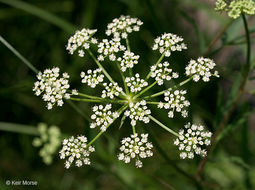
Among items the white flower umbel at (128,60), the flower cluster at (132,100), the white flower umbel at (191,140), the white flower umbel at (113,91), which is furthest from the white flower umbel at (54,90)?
the white flower umbel at (191,140)

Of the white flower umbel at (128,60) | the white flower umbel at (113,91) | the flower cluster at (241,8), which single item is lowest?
the white flower umbel at (113,91)

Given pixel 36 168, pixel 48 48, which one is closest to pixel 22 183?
pixel 36 168

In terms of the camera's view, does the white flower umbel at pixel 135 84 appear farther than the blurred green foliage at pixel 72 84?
No

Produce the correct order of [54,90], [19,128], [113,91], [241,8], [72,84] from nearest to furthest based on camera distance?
[241,8]
[113,91]
[54,90]
[19,128]
[72,84]

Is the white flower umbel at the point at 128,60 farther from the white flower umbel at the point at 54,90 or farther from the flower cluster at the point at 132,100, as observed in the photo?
the white flower umbel at the point at 54,90

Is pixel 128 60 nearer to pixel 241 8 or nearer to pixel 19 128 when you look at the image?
pixel 241 8

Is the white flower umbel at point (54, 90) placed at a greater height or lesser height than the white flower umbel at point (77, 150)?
greater

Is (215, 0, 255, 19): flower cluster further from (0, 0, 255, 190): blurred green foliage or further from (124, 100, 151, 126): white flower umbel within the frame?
(0, 0, 255, 190): blurred green foliage

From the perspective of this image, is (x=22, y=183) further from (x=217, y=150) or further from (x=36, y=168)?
(x=217, y=150)

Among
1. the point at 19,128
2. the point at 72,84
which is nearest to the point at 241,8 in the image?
the point at 19,128

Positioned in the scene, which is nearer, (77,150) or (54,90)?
(77,150)

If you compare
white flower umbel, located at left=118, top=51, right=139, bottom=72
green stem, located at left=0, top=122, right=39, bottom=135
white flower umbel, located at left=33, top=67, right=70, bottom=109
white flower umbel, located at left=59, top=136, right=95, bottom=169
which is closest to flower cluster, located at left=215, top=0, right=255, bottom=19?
white flower umbel, located at left=118, top=51, right=139, bottom=72
